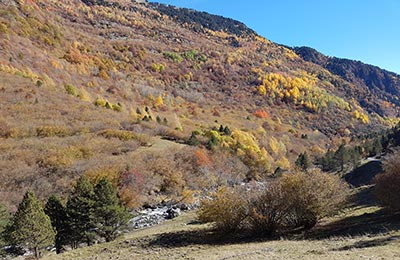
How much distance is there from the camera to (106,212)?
3666 cm

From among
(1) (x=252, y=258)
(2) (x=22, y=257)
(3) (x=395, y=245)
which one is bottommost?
(2) (x=22, y=257)

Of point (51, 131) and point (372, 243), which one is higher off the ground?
point (51, 131)

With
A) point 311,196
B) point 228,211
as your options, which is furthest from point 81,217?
point 311,196

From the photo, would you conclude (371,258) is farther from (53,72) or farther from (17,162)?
(53,72)

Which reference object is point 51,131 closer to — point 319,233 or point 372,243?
point 319,233

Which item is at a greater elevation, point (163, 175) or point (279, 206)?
point (279, 206)

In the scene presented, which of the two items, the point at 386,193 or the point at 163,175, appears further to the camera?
the point at 163,175

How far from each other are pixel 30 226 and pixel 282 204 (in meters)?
21.0

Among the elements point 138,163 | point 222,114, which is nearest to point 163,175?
point 138,163

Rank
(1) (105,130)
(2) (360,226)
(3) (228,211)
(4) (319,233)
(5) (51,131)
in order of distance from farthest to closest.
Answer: (1) (105,130) < (5) (51,131) < (3) (228,211) < (4) (319,233) < (2) (360,226)

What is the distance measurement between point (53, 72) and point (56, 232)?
261ft

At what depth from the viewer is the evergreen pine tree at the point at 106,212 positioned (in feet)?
120

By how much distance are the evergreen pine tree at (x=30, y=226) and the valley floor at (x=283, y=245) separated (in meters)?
3.43

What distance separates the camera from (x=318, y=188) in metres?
31.9
